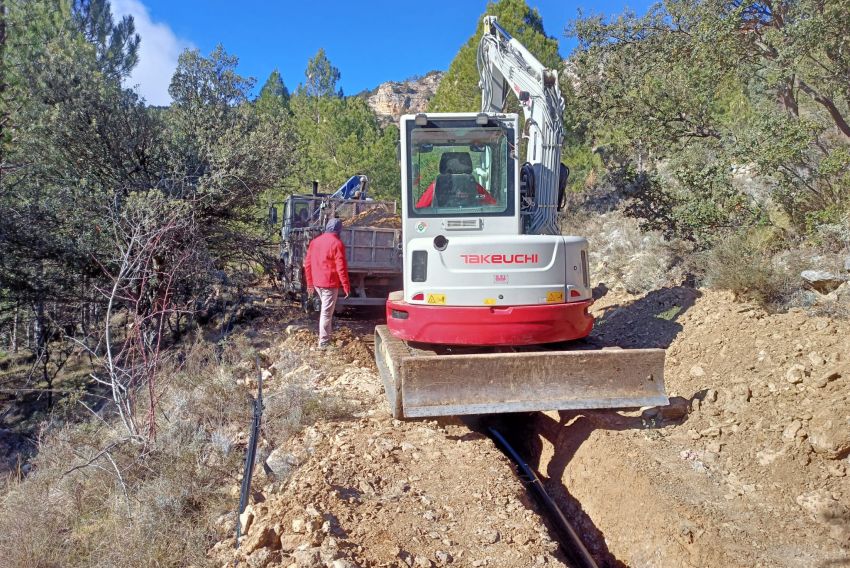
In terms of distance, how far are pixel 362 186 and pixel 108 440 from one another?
8.08 meters

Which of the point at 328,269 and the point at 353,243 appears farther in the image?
the point at 353,243

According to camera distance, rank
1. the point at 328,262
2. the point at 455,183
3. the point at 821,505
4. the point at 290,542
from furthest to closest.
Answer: the point at 328,262 < the point at 455,183 < the point at 821,505 < the point at 290,542

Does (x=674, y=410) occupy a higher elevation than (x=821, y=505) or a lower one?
higher

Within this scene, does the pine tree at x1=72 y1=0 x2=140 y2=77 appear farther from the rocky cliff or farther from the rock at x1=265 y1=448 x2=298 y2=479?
the rocky cliff

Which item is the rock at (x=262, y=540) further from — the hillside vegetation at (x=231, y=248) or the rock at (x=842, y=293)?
the rock at (x=842, y=293)

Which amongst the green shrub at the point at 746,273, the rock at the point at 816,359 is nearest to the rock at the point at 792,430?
the rock at the point at 816,359

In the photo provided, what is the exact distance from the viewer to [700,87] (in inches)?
378

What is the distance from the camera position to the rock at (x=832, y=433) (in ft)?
16.1

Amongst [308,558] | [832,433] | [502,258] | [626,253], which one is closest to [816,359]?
[832,433]

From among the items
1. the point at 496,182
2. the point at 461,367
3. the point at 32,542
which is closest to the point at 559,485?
the point at 461,367

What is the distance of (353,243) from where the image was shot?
34.8ft

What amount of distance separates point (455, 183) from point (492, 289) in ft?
4.24

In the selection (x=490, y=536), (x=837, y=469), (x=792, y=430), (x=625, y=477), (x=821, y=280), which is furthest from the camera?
(x=821, y=280)

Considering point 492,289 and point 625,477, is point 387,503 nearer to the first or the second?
point 625,477
